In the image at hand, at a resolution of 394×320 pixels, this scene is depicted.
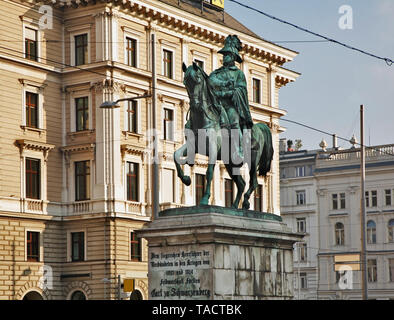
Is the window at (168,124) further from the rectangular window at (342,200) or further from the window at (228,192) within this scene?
the rectangular window at (342,200)

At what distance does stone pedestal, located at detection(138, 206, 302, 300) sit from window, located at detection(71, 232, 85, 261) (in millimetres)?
33643

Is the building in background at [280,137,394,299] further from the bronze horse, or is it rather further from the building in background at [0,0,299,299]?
the bronze horse

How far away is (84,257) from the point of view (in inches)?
2299

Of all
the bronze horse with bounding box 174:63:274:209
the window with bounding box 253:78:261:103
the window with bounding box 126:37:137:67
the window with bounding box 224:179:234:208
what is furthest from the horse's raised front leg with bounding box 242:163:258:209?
the window with bounding box 253:78:261:103

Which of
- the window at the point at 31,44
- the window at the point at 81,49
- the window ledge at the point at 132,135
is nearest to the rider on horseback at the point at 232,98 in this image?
the window at the point at 31,44

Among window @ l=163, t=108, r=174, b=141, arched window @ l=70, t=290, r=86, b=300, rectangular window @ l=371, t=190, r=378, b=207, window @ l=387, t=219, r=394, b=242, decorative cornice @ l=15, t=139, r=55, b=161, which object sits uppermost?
window @ l=163, t=108, r=174, b=141

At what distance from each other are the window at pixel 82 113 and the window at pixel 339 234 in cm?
4803

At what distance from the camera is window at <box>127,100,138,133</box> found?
5988 centimetres

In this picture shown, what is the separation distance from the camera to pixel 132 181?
195ft

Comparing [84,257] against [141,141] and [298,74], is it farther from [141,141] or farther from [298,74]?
[298,74]

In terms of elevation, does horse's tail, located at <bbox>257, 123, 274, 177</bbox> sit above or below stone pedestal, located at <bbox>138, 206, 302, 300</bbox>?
above

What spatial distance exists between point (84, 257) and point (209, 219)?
116 feet

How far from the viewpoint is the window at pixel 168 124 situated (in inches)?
2462
